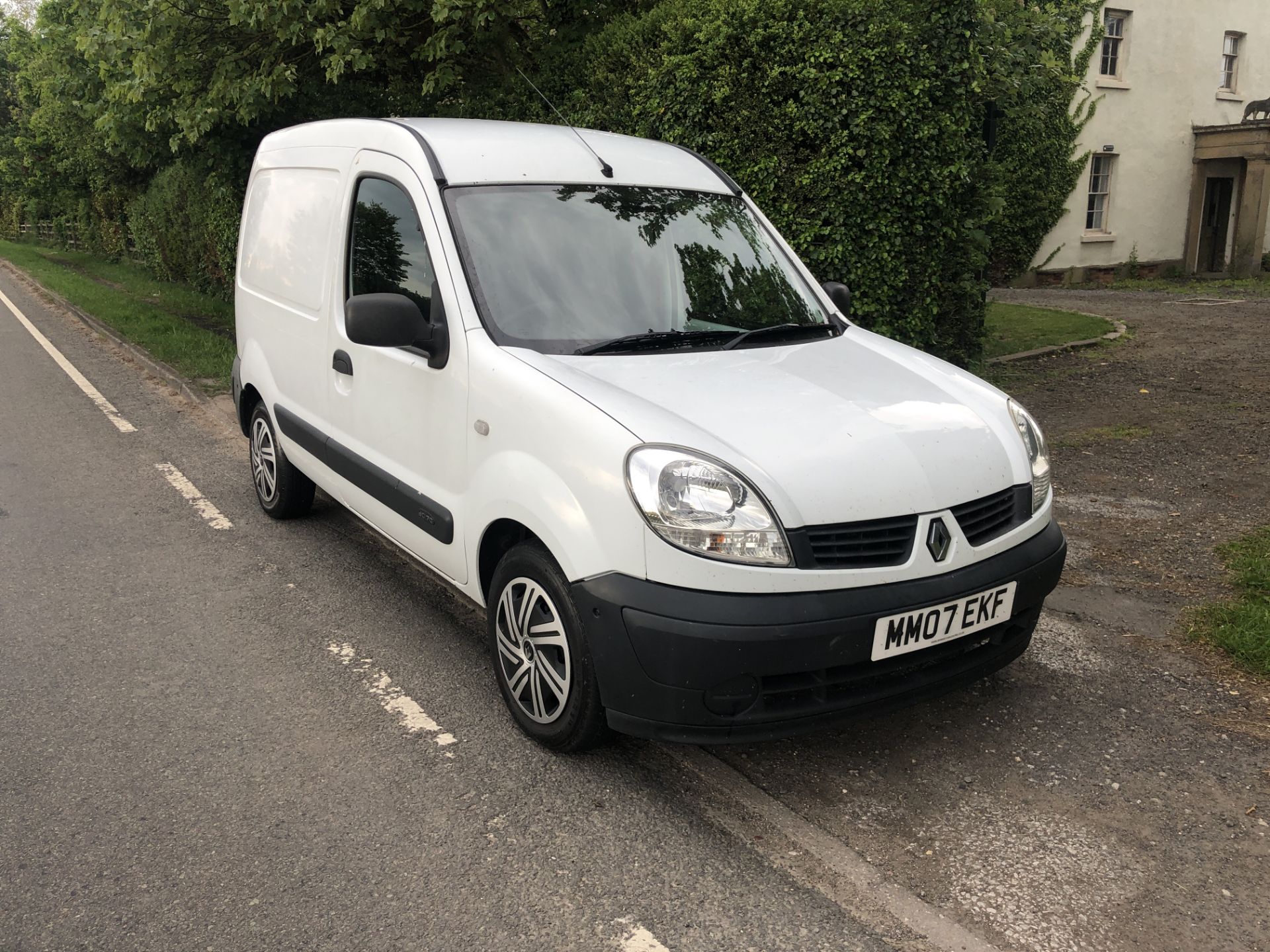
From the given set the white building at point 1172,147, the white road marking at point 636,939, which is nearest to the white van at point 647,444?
the white road marking at point 636,939

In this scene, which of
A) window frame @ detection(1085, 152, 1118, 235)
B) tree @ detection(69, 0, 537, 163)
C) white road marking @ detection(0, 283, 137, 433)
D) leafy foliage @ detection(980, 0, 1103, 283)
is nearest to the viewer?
white road marking @ detection(0, 283, 137, 433)

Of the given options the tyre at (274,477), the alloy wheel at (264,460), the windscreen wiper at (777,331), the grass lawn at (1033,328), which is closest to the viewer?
the windscreen wiper at (777,331)

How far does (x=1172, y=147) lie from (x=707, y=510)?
2658 cm

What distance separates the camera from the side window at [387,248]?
4215 mm

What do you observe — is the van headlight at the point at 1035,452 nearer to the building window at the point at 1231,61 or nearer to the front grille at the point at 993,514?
the front grille at the point at 993,514

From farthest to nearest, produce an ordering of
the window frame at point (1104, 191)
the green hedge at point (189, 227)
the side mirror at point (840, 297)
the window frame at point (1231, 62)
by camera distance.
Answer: the window frame at point (1231, 62) → the window frame at point (1104, 191) → the green hedge at point (189, 227) → the side mirror at point (840, 297)

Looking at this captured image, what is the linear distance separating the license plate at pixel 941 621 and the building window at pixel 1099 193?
77.5ft

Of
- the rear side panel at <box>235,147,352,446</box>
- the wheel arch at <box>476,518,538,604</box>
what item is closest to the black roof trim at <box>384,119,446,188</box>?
the rear side panel at <box>235,147,352,446</box>

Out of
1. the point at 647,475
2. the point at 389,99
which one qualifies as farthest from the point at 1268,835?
the point at 389,99

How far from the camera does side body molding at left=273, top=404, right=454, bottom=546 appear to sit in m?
4.10

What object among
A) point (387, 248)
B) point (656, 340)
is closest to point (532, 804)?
point (656, 340)

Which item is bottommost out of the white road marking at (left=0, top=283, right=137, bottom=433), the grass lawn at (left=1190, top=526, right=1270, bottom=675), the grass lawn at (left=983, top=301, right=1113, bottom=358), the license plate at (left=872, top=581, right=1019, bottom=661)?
the white road marking at (left=0, top=283, right=137, bottom=433)

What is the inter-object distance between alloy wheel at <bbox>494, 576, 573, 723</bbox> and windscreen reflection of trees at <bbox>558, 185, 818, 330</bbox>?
1.29m

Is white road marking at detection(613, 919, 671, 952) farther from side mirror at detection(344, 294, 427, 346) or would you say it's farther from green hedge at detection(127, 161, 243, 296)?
green hedge at detection(127, 161, 243, 296)
